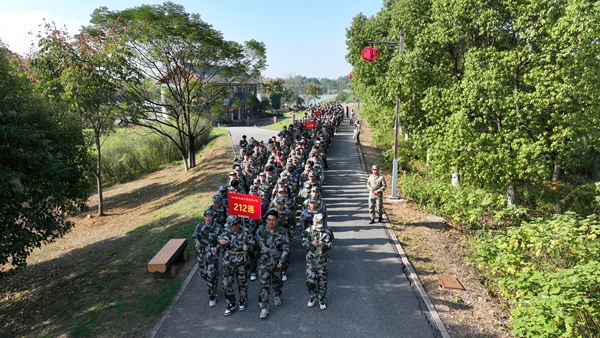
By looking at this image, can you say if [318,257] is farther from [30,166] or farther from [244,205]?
[30,166]

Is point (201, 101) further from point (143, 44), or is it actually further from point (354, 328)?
point (354, 328)

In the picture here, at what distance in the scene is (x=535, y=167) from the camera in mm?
9789

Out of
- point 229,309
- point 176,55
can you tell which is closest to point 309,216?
point 229,309

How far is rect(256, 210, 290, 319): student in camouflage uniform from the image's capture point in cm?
610

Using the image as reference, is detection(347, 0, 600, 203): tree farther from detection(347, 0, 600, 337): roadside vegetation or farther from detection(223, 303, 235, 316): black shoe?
detection(223, 303, 235, 316): black shoe

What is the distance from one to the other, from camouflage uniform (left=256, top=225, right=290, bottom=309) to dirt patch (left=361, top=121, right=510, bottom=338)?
10.3 feet

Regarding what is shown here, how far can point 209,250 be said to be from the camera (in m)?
6.38

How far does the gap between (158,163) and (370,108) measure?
17316 mm

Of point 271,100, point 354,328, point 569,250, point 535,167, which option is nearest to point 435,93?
point 535,167

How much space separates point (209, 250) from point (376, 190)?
17.7ft

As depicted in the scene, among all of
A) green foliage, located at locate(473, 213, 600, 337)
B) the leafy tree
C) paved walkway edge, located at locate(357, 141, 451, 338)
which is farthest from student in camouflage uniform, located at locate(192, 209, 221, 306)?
the leafy tree

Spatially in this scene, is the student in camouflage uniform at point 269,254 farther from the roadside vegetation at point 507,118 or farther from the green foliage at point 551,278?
the roadside vegetation at point 507,118

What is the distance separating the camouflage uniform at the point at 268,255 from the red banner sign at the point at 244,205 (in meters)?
0.37

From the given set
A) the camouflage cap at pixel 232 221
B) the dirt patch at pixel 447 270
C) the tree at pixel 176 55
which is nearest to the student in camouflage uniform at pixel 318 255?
the camouflage cap at pixel 232 221
